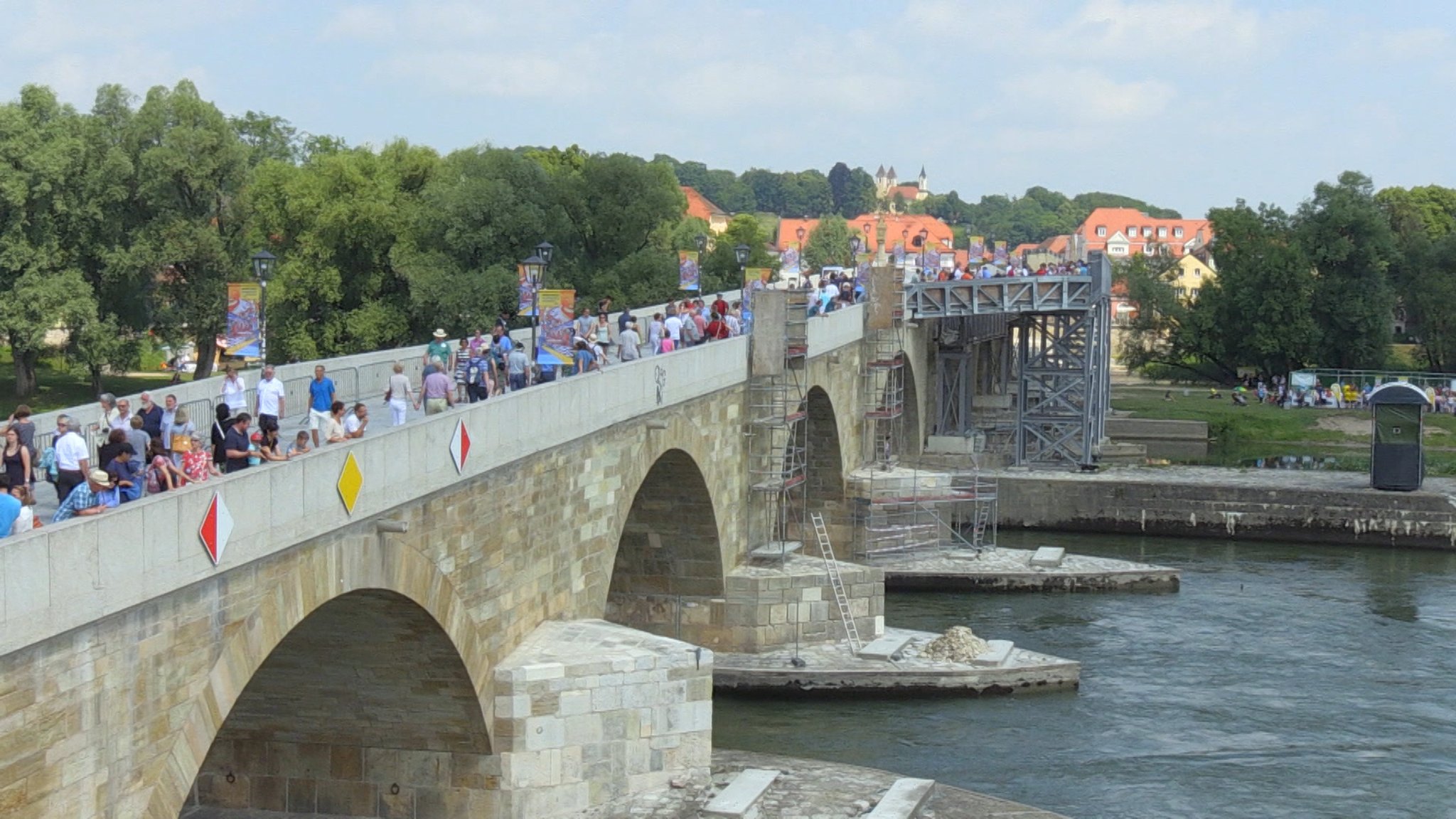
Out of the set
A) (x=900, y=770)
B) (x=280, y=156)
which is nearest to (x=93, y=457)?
(x=900, y=770)

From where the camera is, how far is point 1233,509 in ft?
156

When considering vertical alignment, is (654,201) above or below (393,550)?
above

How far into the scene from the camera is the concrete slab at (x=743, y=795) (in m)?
20.5

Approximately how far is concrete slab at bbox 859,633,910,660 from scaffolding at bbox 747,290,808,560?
233cm

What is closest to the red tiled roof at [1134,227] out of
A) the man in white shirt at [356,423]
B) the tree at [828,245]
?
the tree at [828,245]

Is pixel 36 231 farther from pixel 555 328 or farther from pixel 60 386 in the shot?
pixel 555 328

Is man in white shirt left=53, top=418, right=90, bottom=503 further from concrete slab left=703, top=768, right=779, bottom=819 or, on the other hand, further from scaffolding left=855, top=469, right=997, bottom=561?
scaffolding left=855, top=469, right=997, bottom=561

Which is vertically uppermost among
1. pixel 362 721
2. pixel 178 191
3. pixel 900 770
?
pixel 178 191

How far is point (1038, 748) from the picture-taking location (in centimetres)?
2608

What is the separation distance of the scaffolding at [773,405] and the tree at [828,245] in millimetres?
Answer: 85812

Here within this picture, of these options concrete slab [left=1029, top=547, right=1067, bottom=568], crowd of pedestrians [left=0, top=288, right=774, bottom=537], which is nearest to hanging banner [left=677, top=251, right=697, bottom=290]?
crowd of pedestrians [left=0, top=288, right=774, bottom=537]

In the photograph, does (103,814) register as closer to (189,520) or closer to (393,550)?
(189,520)

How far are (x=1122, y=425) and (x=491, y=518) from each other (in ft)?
165

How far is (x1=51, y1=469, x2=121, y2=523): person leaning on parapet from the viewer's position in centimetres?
1302
